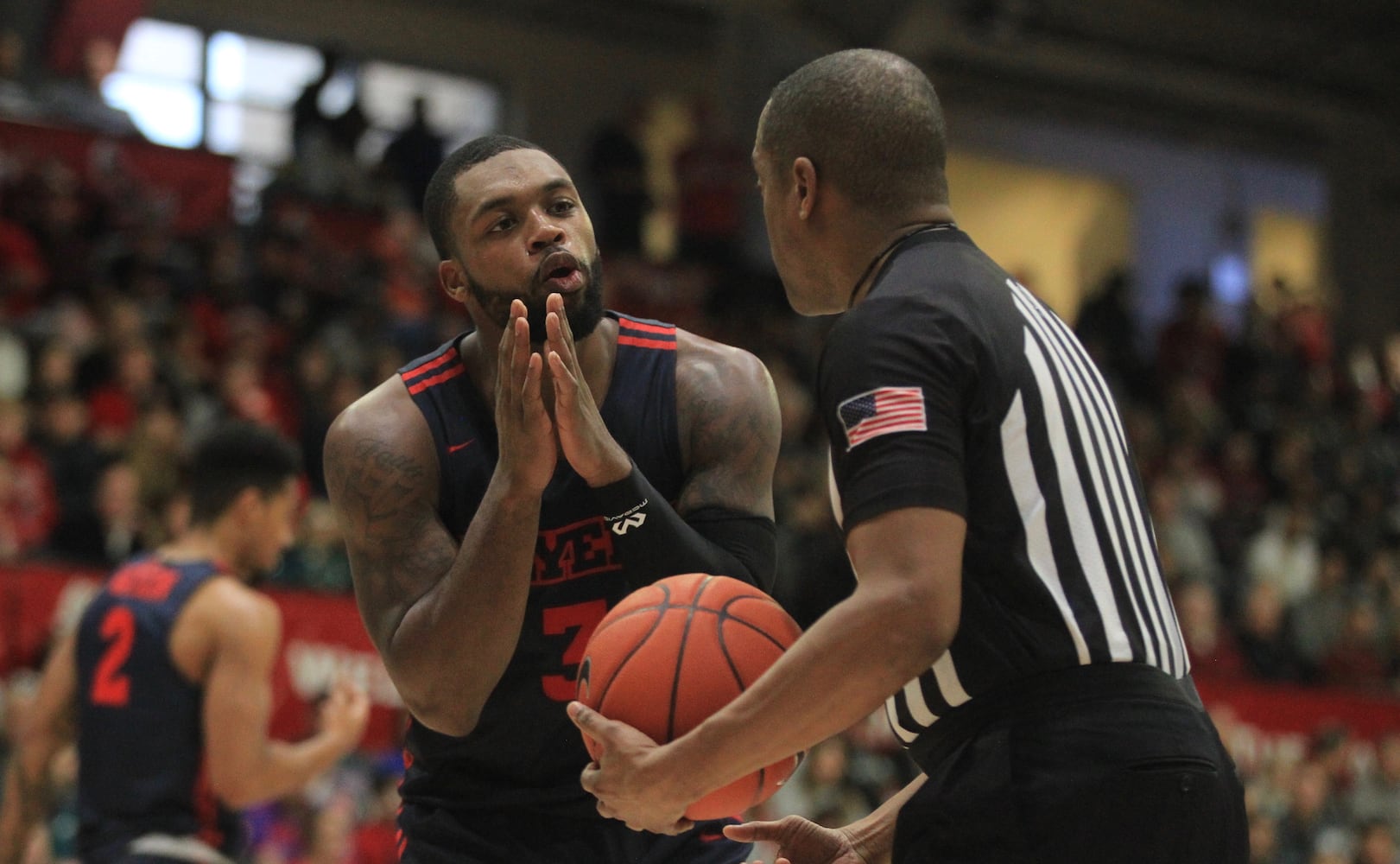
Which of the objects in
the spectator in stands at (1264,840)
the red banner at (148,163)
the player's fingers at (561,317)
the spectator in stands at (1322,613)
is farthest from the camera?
the spectator in stands at (1322,613)

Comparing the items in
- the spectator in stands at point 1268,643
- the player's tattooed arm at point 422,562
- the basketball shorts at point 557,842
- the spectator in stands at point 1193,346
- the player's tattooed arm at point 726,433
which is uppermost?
the player's tattooed arm at point 726,433

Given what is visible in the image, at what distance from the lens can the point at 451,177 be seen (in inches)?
151

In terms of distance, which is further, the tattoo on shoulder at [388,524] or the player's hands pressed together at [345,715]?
the player's hands pressed together at [345,715]

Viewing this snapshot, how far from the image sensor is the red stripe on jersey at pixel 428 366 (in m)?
3.93

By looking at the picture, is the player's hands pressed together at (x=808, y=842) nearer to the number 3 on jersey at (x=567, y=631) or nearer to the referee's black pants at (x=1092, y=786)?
the referee's black pants at (x=1092, y=786)

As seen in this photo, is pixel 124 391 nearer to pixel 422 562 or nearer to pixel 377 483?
pixel 377 483

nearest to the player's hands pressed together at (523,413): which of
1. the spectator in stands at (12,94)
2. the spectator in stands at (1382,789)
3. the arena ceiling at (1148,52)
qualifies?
the spectator in stands at (1382,789)


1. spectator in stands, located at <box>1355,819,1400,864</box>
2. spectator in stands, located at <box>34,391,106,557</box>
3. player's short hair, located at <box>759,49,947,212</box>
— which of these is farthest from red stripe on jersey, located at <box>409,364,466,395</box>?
spectator in stands, located at <box>1355,819,1400,864</box>

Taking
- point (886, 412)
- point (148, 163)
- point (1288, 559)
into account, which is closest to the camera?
point (886, 412)

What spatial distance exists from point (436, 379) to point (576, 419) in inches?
28.3

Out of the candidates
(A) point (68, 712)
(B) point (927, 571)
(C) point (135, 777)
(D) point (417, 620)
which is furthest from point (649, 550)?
(A) point (68, 712)

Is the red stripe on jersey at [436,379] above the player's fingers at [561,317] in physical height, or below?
below

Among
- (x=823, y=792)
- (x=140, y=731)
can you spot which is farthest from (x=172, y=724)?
(x=823, y=792)

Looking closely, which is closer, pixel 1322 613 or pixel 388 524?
pixel 388 524
